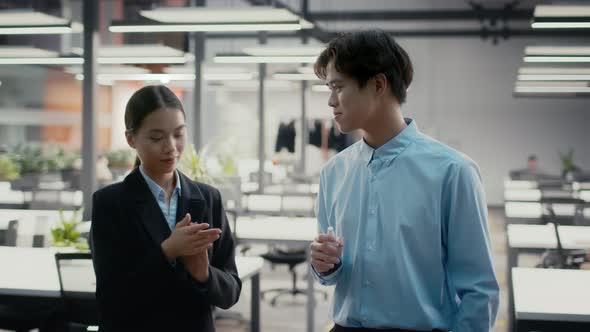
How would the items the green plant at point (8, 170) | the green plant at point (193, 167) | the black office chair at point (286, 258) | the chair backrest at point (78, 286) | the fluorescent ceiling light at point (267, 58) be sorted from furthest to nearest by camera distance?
the green plant at point (8, 170) < the fluorescent ceiling light at point (267, 58) < the black office chair at point (286, 258) < the green plant at point (193, 167) < the chair backrest at point (78, 286)

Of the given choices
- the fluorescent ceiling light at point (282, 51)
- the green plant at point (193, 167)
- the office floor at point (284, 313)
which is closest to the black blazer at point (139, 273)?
the office floor at point (284, 313)

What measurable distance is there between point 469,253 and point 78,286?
2243 mm

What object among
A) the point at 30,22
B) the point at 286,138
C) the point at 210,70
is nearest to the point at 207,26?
the point at 30,22

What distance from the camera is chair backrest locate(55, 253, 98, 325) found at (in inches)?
131

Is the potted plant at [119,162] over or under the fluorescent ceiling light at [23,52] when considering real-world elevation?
under

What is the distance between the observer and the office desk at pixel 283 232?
5.38 metres

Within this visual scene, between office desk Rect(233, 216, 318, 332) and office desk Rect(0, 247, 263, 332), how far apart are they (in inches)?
30.6

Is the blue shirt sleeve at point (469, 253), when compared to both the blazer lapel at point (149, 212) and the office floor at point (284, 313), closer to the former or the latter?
the blazer lapel at point (149, 212)

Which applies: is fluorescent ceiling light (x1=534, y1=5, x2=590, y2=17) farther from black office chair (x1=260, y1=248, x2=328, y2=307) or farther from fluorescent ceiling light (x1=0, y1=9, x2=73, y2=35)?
fluorescent ceiling light (x1=0, y1=9, x2=73, y2=35)

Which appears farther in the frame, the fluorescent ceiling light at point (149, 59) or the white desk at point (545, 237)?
the fluorescent ceiling light at point (149, 59)

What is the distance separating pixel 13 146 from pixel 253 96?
952 cm

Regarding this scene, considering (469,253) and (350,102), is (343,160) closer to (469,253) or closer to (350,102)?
(350,102)

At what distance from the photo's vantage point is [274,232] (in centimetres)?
575

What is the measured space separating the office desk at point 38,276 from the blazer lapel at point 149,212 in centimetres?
160
